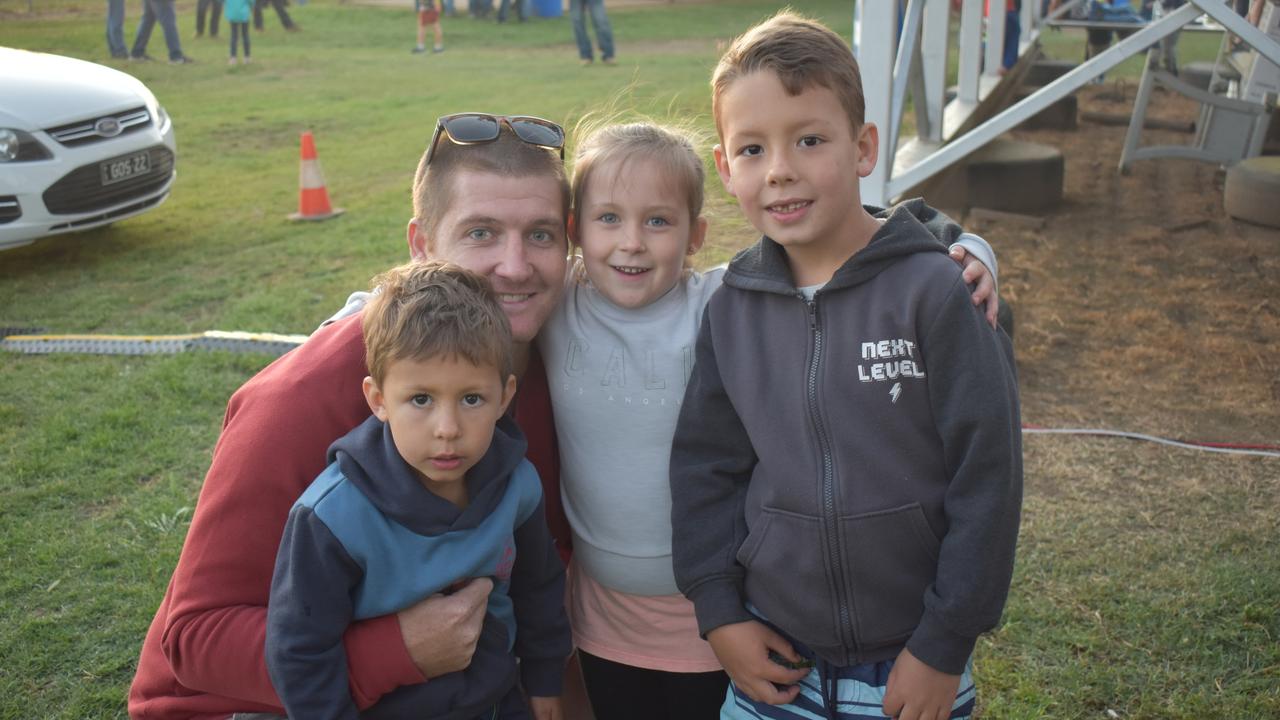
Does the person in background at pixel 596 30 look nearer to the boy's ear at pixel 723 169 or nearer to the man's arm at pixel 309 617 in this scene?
the boy's ear at pixel 723 169

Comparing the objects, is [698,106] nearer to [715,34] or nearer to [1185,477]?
[1185,477]

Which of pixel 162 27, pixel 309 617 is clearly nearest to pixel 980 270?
pixel 309 617

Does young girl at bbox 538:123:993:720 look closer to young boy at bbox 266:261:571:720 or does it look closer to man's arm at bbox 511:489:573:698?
man's arm at bbox 511:489:573:698

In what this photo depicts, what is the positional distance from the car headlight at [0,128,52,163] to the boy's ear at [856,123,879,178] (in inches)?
271

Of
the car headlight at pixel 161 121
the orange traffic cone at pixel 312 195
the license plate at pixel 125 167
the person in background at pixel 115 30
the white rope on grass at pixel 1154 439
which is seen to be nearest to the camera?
the white rope on grass at pixel 1154 439

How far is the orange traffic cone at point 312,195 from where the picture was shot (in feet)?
30.4

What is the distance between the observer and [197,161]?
39.1 feet

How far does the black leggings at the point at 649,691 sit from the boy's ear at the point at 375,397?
0.81 m

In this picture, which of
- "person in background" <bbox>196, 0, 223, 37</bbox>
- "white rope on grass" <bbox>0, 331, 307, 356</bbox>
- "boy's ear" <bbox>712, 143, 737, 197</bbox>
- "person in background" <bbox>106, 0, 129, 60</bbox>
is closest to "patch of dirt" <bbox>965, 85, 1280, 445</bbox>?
"boy's ear" <bbox>712, 143, 737, 197</bbox>

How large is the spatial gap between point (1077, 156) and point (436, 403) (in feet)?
35.0

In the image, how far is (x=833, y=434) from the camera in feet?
6.33

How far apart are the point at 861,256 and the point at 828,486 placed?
15.8 inches

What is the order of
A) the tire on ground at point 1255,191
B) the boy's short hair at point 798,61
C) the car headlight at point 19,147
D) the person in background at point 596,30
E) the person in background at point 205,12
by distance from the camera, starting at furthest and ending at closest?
the person in background at point 205,12 < the person in background at point 596,30 < the tire on ground at point 1255,191 < the car headlight at point 19,147 < the boy's short hair at point 798,61

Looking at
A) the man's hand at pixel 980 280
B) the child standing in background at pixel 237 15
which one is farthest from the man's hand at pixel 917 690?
the child standing in background at pixel 237 15
